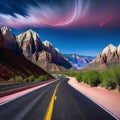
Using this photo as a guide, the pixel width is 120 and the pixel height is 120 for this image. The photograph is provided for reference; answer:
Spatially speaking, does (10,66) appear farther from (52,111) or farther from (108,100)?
(52,111)

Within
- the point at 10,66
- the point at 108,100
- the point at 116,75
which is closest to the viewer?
the point at 108,100

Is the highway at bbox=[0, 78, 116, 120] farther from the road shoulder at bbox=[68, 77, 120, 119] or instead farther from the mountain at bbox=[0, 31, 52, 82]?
the mountain at bbox=[0, 31, 52, 82]

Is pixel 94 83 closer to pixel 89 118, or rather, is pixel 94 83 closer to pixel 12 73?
pixel 89 118

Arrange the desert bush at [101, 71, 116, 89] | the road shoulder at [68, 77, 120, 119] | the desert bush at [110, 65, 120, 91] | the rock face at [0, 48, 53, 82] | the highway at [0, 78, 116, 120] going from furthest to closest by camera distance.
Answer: the rock face at [0, 48, 53, 82] → the desert bush at [101, 71, 116, 89] → the desert bush at [110, 65, 120, 91] → the road shoulder at [68, 77, 120, 119] → the highway at [0, 78, 116, 120]

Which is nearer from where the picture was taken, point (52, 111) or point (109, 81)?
point (52, 111)

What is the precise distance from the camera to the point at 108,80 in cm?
3155

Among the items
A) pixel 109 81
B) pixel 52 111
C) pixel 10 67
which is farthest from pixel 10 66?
pixel 52 111

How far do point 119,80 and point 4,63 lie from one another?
2667 inches

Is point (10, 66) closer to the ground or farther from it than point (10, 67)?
farther from it

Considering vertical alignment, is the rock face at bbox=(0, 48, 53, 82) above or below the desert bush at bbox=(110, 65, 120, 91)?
above

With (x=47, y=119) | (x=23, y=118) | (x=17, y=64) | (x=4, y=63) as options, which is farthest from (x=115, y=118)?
(x=17, y=64)

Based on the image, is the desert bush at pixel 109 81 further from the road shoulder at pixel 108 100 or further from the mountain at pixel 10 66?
the mountain at pixel 10 66

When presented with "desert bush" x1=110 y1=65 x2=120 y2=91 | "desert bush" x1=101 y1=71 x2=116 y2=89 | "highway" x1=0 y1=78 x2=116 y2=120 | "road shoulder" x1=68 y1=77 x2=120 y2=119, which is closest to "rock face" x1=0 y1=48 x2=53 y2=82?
"desert bush" x1=101 y1=71 x2=116 y2=89

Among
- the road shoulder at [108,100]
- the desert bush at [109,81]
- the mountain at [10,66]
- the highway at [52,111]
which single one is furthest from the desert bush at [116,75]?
the mountain at [10,66]
